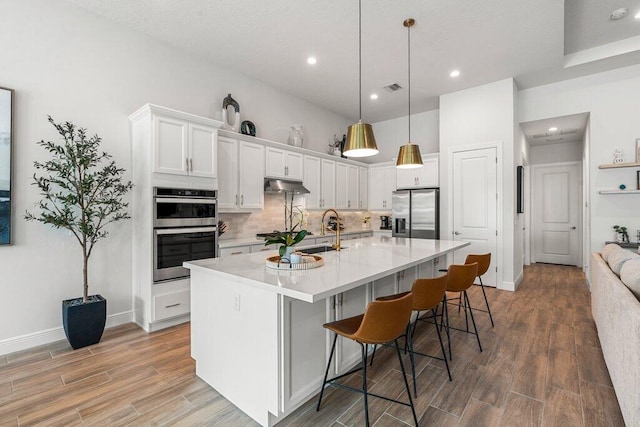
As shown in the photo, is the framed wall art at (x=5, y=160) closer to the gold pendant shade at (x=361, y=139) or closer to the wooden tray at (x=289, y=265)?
the wooden tray at (x=289, y=265)

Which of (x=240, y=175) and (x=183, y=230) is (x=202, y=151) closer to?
(x=240, y=175)

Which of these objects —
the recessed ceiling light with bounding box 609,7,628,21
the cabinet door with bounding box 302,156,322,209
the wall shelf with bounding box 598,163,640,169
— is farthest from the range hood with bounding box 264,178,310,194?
the wall shelf with bounding box 598,163,640,169

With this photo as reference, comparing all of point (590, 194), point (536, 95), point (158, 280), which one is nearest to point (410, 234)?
point (590, 194)

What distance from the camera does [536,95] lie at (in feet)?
16.9

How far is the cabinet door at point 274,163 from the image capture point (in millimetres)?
4648

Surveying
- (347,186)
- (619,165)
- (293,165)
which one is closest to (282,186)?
(293,165)

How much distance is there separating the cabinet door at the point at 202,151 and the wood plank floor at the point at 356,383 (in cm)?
180

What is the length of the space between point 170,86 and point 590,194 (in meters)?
6.23

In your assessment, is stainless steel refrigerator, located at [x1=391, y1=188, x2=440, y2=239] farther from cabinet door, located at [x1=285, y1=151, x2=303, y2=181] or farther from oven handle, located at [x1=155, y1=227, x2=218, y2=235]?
oven handle, located at [x1=155, y1=227, x2=218, y2=235]

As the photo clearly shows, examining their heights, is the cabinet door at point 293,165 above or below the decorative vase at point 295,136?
below

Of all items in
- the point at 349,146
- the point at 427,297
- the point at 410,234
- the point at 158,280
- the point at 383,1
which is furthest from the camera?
the point at 410,234

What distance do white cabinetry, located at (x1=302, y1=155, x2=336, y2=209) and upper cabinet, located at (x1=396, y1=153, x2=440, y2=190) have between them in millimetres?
1360

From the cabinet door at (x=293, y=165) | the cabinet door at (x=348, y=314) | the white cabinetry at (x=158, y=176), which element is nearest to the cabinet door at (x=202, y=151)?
the white cabinetry at (x=158, y=176)

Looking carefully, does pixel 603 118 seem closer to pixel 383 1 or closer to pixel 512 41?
pixel 512 41
